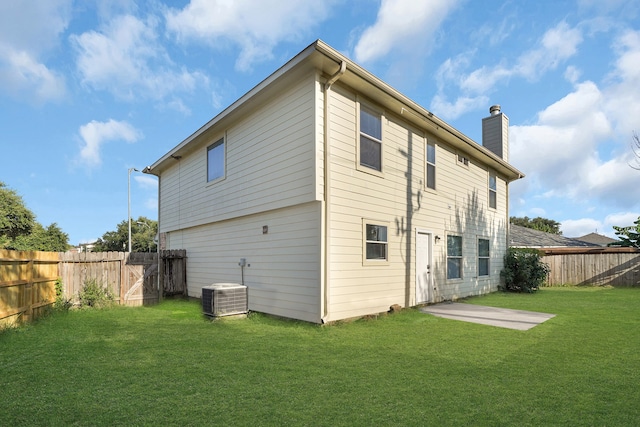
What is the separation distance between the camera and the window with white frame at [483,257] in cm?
1205

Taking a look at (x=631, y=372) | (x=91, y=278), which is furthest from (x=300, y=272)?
(x=91, y=278)

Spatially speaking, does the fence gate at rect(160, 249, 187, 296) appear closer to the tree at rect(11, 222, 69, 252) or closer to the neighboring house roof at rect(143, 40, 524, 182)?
the neighboring house roof at rect(143, 40, 524, 182)

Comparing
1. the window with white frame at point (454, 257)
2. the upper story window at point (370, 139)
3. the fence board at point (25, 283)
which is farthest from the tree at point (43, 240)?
the window with white frame at point (454, 257)

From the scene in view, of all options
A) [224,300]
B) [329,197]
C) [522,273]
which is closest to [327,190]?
[329,197]

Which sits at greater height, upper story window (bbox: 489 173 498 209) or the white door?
upper story window (bbox: 489 173 498 209)

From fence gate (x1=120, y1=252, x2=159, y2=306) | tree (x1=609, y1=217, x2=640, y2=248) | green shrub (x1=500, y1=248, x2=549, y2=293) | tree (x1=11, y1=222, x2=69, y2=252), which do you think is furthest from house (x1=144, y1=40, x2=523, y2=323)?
tree (x1=11, y1=222, x2=69, y2=252)

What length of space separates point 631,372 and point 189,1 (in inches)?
420

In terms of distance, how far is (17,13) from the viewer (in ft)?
27.8

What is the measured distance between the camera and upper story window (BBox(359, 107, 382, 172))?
761cm

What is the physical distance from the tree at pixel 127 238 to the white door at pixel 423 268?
1749 inches

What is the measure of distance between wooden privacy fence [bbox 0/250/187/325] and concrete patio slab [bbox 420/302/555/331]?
304 inches

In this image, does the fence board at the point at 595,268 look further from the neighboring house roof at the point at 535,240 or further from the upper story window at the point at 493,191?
the upper story window at the point at 493,191

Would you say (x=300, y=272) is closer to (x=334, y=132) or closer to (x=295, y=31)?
(x=334, y=132)

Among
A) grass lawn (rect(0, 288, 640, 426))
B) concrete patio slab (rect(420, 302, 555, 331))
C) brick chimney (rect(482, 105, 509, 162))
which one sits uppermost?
brick chimney (rect(482, 105, 509, 162))
